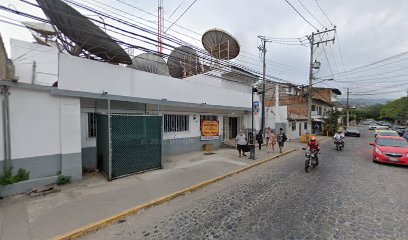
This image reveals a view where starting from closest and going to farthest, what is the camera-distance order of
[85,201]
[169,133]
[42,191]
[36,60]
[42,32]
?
[85,201] → [42,191] → [36,60] → [169,133] → [42,32]

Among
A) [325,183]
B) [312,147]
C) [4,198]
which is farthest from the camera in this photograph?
[312,147]

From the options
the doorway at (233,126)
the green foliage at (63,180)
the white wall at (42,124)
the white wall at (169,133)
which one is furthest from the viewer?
the doorway at (233,126)

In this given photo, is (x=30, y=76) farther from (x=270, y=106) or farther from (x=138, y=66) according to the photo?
(x=270, y=106)

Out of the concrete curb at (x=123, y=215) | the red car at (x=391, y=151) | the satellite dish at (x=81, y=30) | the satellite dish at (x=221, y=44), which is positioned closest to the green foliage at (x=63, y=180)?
the concrete curb at (x=123, y=215)

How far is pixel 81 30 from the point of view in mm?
5980

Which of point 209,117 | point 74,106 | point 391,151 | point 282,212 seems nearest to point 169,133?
point 209,117

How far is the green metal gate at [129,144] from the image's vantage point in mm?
6484

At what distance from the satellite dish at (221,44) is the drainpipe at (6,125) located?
11.2 meters

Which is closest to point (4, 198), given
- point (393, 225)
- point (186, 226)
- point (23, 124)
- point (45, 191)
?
point (45, 191)

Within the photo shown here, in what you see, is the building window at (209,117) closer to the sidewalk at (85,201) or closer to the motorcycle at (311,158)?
the sidewalk at (85,201)

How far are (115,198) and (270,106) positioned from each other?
18001 mm

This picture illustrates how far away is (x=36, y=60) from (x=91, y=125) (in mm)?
5020

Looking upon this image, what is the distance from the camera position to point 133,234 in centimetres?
353

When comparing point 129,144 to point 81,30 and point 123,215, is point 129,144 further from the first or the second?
point 81,30
